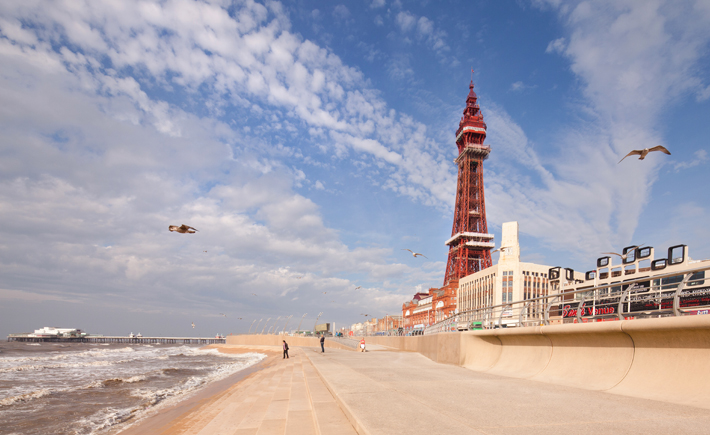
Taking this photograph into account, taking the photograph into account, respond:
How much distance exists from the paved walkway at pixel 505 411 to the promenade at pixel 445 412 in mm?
12

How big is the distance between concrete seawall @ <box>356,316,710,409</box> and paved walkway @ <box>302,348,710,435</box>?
472 millimetres

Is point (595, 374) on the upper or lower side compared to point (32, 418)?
upper

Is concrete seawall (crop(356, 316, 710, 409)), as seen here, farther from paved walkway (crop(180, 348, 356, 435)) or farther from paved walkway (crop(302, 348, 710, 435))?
paved walkway (crop(180, 348, 356, 435))

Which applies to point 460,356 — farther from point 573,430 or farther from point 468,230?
point 468,230

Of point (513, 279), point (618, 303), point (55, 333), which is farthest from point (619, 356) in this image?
point (55, 333)

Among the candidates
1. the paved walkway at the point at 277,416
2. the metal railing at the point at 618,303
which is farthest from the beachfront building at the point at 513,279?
the paved walkway at the point at 277,416

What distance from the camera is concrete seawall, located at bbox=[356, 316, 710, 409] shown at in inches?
258

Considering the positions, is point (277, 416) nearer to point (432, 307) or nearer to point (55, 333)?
point (432, 307)

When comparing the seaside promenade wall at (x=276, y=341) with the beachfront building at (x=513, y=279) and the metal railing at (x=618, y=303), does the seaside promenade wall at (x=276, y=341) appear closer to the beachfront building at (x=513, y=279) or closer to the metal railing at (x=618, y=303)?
the metal railing at (x=618, y=303)

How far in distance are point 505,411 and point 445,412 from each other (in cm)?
95

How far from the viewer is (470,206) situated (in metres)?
125

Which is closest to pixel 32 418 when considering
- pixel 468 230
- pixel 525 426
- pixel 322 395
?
pixel 322 395

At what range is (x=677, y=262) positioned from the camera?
43.1 metres

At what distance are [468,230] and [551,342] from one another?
112 meters
